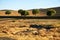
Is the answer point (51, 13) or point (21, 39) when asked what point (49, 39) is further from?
point (51, 13)

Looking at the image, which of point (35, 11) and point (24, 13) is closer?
point (24, 13)

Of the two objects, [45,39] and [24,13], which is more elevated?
[45,39]

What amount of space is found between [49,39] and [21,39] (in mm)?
3269


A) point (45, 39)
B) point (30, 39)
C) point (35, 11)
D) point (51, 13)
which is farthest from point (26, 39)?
point (35, 11)

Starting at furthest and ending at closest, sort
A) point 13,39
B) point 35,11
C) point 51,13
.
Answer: point 35,11, point 51,13, point 13,39

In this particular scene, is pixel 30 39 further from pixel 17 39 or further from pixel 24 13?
pixel 24 13

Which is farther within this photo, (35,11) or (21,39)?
(35,11)

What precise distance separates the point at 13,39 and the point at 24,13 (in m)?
96.6

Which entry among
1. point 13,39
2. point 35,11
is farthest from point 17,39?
point 35,11

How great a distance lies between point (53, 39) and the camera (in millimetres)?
22406

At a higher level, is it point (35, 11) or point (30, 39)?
point (30, 39)

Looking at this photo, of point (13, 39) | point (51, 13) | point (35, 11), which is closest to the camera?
point (13, 39)

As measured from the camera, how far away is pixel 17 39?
2169cm

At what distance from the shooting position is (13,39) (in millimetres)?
21641
